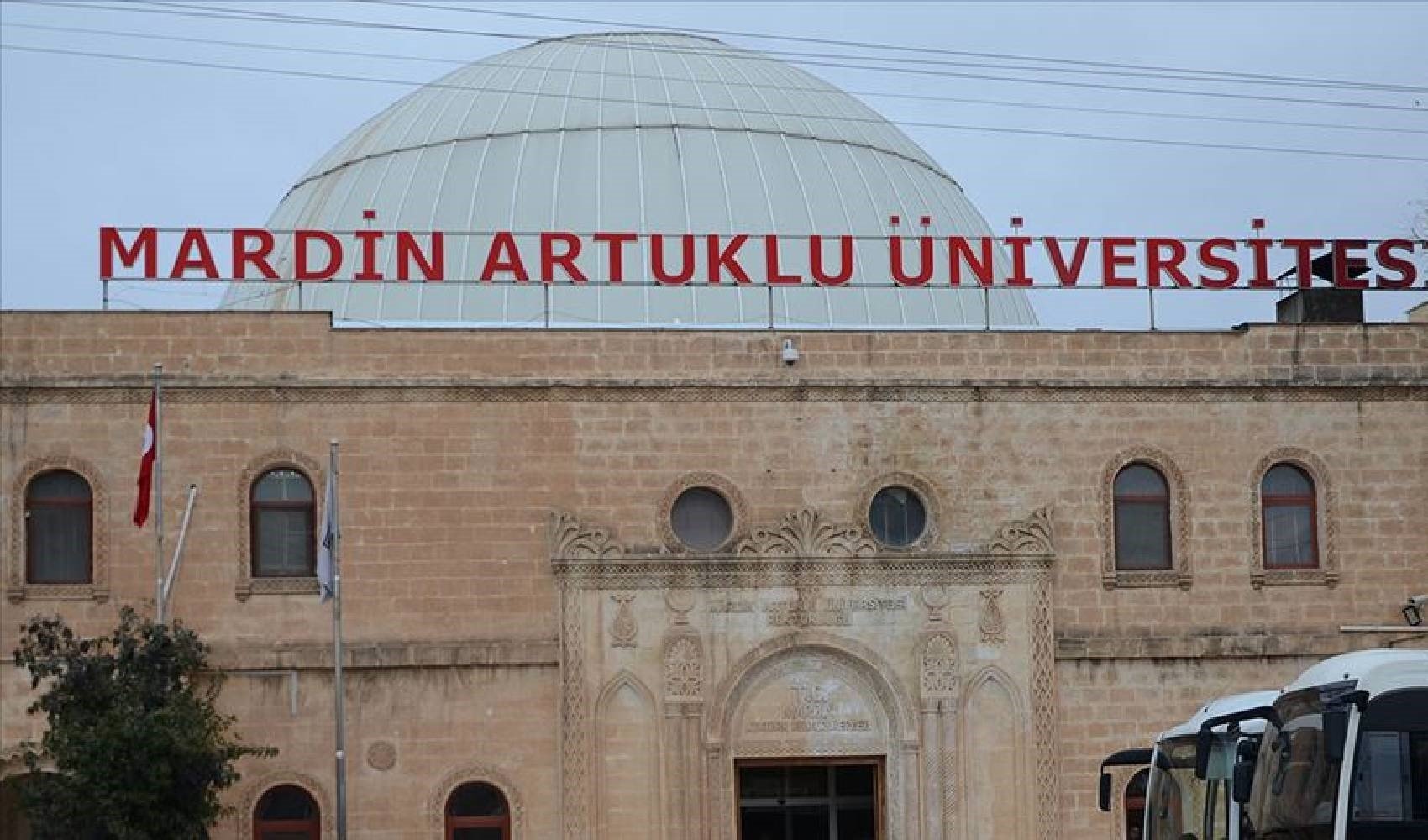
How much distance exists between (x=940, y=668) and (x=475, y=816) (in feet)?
22.0

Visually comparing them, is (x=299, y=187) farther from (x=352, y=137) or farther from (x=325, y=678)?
(x=325, y=678)

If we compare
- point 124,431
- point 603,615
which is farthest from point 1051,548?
point 124,431

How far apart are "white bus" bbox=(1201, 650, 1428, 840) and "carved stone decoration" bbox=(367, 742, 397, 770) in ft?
44.9

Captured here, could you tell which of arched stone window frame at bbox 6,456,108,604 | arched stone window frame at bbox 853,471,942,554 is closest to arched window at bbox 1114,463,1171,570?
arched stone window frame at bbox 853,471,942,554

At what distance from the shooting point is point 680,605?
112ft

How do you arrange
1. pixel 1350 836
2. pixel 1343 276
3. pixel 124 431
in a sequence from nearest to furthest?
1. pixel 1350 836
2. pixel 124 431
3. pixel 1343 276

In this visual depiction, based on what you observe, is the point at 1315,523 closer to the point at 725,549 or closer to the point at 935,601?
the point at 935,601

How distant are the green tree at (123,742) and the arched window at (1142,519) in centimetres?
1278

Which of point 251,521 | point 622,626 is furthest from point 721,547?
point 251,521

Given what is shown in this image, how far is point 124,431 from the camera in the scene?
33375 millimetres

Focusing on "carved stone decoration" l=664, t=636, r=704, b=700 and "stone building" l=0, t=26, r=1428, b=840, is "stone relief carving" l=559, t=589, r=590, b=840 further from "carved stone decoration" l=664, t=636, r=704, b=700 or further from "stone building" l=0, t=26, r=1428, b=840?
"carved stone decoration" l=664, t=636, r=704, b=700

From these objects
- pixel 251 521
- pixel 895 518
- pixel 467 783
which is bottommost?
pixel 467 783

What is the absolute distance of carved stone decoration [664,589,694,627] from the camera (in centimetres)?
3400

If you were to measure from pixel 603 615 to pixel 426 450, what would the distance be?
3313 mm
